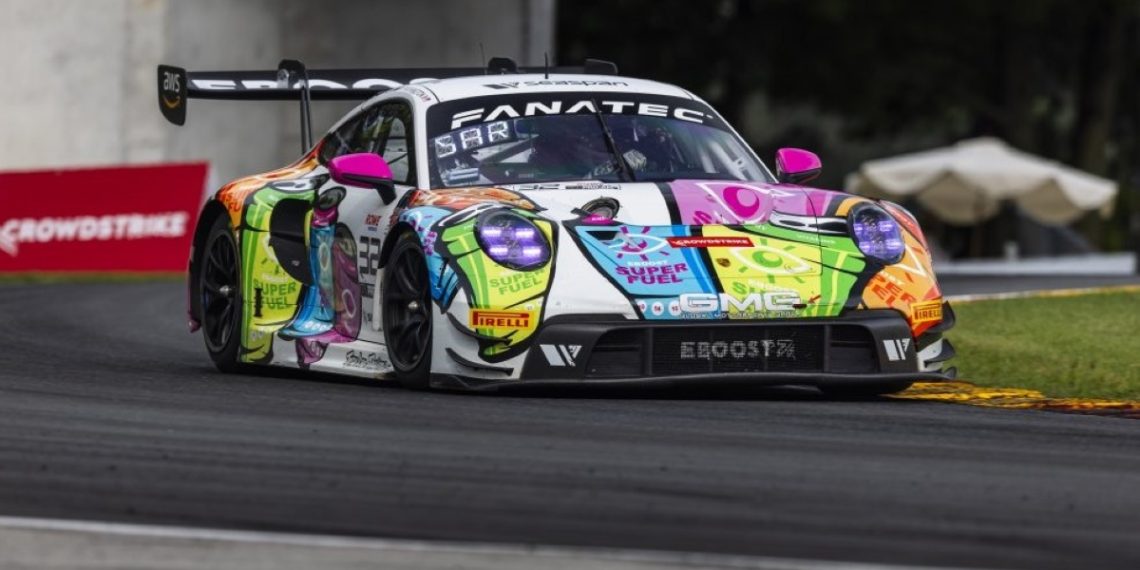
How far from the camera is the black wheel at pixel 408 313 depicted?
8.98m

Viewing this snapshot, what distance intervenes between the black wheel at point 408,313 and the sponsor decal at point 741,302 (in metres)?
0.97

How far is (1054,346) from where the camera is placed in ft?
40.5

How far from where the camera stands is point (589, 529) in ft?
18.6

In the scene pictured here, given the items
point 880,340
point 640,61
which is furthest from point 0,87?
point 880,340

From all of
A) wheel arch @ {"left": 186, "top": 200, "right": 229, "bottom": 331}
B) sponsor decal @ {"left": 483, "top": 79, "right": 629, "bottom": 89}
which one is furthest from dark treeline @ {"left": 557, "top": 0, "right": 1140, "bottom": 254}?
sponsor decal @ {"left": 483, "top": 79, "right": 629, "bottom": 89}

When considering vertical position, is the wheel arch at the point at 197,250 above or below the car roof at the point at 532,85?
below

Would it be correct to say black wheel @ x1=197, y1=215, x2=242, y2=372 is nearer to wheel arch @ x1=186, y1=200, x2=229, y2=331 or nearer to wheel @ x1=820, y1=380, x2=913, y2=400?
wheel arch @ x1=186, y1=200, x2=229, y2=331

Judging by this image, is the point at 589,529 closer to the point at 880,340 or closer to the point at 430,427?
the point at 430,427

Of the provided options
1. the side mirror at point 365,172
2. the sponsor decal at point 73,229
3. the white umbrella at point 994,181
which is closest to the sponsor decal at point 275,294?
the side mirror at point 365,172

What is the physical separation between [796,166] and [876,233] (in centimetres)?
107

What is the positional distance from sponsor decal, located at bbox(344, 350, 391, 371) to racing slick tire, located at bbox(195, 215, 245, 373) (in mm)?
1203

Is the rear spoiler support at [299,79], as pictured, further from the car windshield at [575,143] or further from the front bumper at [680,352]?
the front bumper at [680,352]

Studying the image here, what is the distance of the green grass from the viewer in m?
10.6

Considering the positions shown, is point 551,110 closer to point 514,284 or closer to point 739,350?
point 514,284
